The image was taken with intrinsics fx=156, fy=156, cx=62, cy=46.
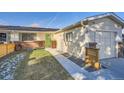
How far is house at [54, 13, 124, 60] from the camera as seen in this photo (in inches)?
304

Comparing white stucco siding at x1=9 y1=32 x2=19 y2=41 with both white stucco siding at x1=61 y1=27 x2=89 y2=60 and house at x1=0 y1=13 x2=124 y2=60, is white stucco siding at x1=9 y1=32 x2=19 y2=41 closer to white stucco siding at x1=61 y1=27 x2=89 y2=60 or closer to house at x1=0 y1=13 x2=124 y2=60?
house at x1=0 y1=13 x2=124 y2=60

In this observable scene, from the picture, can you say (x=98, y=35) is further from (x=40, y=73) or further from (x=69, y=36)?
(x=40, y=73)

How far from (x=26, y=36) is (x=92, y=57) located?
26.6 ft

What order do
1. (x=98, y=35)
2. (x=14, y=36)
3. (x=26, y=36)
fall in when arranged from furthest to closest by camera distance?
1. (x=26, y=36)
2. (x=14, y=36)
3. (x=98, y=35)

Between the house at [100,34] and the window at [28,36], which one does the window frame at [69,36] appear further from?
the window at [28,36]

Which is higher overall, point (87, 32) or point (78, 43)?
point (87, 32)

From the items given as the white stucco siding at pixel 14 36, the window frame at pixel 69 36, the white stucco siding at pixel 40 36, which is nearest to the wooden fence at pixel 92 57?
the window frame at pixel 69 36

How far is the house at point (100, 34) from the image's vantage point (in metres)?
7.72

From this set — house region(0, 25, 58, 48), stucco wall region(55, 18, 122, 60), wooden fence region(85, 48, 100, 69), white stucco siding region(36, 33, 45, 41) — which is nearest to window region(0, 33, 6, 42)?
house region(0, 25, 58, 48)

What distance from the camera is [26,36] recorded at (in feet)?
44.0

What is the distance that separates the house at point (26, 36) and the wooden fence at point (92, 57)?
5855mm

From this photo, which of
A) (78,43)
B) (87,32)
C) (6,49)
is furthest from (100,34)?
(6,49)
